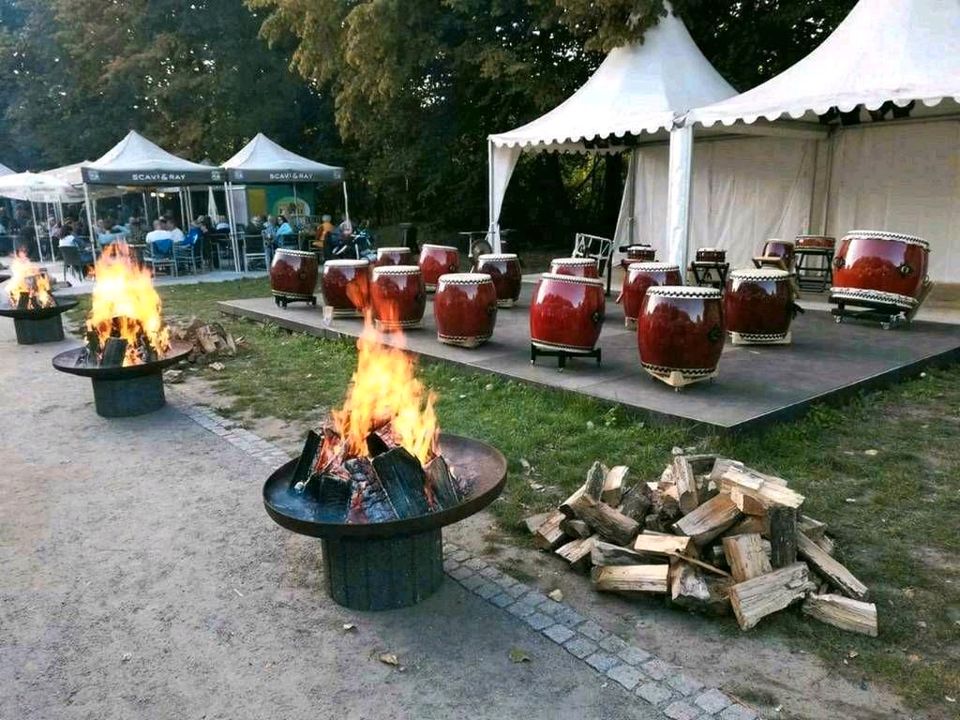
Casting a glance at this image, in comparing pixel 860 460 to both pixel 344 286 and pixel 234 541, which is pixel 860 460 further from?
pixel 344 286

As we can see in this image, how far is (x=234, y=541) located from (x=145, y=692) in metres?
1.25

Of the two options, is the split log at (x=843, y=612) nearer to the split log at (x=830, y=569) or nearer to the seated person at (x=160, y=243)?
the split log at (x=830, y=569)

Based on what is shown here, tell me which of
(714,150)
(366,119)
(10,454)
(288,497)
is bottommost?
(10,454)

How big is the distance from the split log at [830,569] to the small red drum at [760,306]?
4034mm

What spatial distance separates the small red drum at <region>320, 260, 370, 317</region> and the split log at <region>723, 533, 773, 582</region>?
6.87 meters

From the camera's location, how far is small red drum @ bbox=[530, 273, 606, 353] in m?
6.45

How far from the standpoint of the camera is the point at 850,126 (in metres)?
11.3

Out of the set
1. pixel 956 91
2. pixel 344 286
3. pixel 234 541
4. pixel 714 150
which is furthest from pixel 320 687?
pixel 714 150

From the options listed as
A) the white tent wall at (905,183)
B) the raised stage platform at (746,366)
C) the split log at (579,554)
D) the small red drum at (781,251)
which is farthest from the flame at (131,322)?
the white tent wall at (905,183)

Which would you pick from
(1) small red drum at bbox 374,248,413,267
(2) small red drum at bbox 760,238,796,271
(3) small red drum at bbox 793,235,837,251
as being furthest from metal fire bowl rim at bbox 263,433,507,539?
(3) small red drum at bbox 793,235,837,251

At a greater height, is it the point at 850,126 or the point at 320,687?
the point at 850,126

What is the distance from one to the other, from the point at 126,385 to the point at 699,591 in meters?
5.13

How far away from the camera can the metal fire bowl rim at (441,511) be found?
2.92m

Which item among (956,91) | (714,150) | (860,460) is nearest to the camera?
(860,460)
